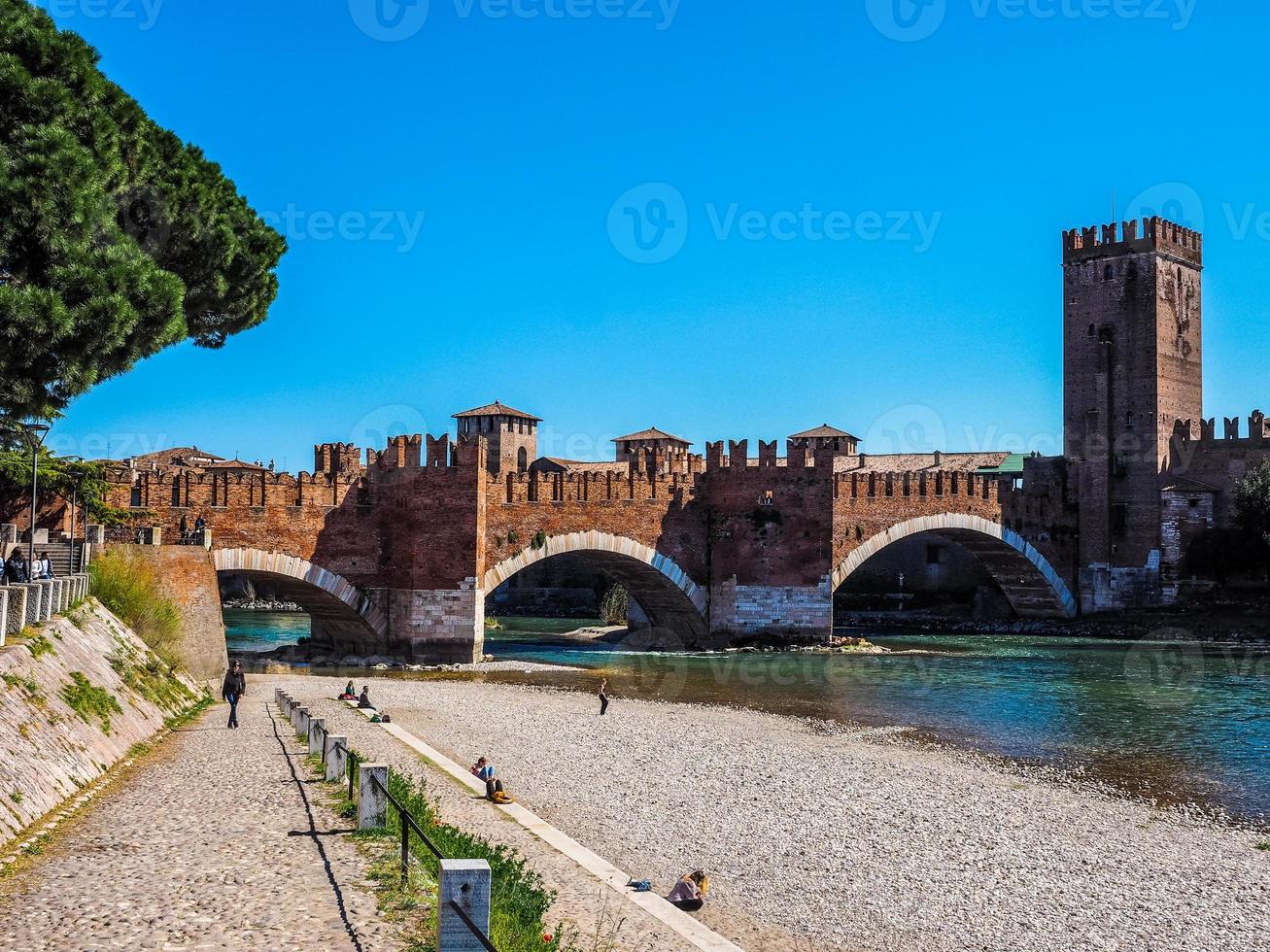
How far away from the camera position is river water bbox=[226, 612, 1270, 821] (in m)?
17.1

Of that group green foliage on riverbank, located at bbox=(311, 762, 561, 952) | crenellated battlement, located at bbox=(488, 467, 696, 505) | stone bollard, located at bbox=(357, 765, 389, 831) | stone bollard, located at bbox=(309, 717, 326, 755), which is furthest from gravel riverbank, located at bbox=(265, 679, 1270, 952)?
crenellated battlement, located at bbox=(488, 467, 696, 505)

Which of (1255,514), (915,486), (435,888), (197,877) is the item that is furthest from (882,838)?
(1255,514)

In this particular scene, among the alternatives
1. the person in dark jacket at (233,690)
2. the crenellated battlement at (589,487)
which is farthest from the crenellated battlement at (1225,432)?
the person in dark jacket at (233,690)

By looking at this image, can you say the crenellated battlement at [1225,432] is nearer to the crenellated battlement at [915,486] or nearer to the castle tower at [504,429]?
the crenellated battlement at [915,486]

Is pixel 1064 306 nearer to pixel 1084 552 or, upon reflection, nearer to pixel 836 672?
pixel 1084 552

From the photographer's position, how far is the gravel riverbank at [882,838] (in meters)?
9.40

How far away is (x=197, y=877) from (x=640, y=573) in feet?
89.4

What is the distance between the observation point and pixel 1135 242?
145ft

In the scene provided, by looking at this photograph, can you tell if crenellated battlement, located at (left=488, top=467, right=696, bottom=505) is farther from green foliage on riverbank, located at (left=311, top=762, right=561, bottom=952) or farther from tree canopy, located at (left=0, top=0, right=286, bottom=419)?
green foliage on riverbank, located at (left=311, top=762, right=561, bottom=952)

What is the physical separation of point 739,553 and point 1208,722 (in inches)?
591

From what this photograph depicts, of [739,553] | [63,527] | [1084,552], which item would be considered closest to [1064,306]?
[1084,552]

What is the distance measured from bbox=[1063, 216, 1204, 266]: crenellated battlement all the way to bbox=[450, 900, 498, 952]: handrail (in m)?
44.7

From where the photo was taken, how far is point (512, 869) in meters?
7.86
